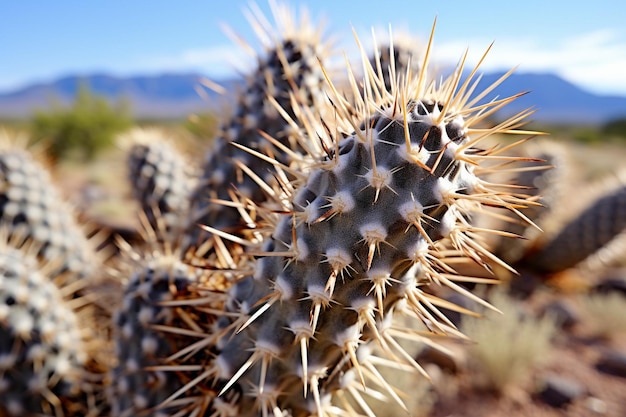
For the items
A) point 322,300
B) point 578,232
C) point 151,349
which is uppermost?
point 322,300

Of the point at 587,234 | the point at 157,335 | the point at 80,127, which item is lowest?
the point at 80,127

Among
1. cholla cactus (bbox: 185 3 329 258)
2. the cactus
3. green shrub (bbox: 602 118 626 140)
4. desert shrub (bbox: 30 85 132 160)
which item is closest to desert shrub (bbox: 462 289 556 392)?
the cactus

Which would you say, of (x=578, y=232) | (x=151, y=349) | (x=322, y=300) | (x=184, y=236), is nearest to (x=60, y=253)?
(x=184, y=236)

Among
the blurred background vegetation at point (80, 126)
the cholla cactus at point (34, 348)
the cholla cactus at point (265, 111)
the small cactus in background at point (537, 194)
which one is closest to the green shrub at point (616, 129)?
the blurred background vegetation at point (80, 126)

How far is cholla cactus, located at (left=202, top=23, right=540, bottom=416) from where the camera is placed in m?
1.07

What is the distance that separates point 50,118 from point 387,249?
674 inches

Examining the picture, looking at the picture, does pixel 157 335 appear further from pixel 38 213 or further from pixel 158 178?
pixel 158 178

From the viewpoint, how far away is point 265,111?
2074 mm

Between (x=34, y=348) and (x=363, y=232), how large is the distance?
1.55 meters

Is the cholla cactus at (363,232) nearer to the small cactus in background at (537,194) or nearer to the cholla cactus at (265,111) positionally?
the cholla cactus at (265,111)

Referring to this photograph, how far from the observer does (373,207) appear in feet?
3.59

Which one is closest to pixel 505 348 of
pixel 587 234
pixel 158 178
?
pixel 587 234

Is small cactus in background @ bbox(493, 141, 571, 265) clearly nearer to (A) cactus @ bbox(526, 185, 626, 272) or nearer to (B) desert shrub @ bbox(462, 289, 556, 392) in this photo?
(A) cactus @ bbox(526, 185, 626, 272)

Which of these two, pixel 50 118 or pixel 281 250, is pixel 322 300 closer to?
pixel 281 250
